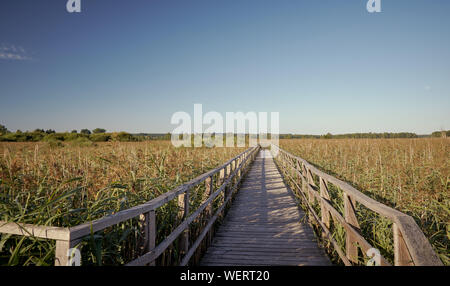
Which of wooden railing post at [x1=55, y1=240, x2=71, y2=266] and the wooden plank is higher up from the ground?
the wooden plank

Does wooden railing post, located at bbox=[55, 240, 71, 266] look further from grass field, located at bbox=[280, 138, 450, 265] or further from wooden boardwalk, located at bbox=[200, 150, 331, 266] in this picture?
grass field, located at bbox=[280, 138, 450, 265]

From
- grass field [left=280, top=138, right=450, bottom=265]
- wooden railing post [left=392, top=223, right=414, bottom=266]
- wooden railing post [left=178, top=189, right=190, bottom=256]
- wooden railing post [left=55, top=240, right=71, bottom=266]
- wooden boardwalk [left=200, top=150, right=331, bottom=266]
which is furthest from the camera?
wooden boardwalk [left=200, top=150, right=331, bottom=266]

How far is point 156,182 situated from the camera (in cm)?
317

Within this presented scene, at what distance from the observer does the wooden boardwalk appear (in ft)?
10.2

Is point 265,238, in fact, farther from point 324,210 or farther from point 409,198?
point 409,198

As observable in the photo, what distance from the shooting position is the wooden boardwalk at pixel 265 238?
3.12m

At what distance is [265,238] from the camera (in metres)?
3.79

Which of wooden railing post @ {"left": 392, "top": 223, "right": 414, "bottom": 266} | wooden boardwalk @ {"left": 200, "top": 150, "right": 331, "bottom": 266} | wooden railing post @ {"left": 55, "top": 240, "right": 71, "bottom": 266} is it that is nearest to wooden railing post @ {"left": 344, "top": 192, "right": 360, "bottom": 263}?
wooden boardwalk @ {"left": 200, "top": 150, "right": 331, "bottom": 266}

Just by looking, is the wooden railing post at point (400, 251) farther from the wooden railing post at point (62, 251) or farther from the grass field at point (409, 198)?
the wooden railing post at point (62, 251)

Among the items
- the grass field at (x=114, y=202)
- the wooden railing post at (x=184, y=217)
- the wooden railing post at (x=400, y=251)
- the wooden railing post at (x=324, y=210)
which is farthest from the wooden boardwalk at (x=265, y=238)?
the wooden railing post at (x=400, y=251)

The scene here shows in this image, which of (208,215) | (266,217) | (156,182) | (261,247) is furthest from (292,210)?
(156,182)

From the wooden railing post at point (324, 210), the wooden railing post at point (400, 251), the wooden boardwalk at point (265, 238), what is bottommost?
the wooden boardwalk at point (265, 238)

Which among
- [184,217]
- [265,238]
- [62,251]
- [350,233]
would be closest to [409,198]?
[350,233]
